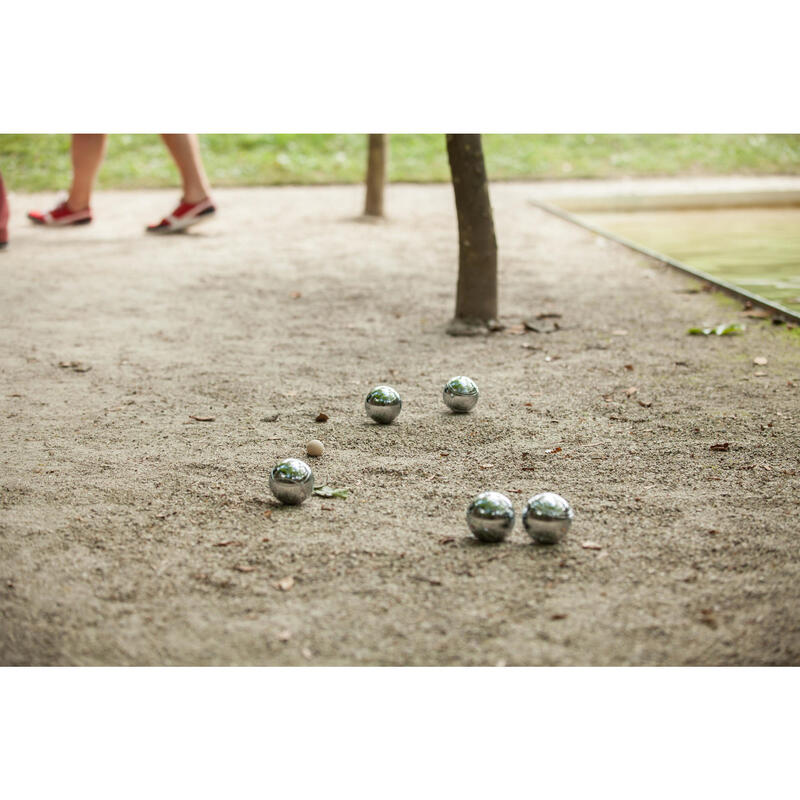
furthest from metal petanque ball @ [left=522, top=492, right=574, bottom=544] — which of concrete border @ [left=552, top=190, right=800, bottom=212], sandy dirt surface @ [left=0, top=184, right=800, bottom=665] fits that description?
concrete border @ [left=552, top=190, right=800, bottom=212]

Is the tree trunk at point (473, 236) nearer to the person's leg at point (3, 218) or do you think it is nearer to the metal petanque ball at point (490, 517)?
the metal petanque ball at point (490, 517)

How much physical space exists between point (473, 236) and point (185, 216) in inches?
188

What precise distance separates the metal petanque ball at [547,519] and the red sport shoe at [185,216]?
772 cm

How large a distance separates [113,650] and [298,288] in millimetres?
5490

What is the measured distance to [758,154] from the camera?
1709cm

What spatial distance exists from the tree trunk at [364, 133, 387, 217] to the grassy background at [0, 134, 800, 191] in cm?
397

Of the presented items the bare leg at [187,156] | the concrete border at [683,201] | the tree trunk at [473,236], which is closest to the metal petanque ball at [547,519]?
the tree trunk at [473,236]

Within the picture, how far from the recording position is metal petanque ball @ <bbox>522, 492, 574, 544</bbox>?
10.9 feet

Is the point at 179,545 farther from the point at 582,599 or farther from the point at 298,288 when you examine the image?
the point at 298,288

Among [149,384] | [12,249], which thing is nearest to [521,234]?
[12,249]

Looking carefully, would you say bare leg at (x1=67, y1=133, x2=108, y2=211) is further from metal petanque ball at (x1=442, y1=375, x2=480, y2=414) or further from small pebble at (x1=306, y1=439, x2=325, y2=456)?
small pebble at (x1=306, y1=439, x2=325, y2=456)

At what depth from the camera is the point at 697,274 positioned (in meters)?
8.10

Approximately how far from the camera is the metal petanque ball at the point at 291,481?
12.1ft

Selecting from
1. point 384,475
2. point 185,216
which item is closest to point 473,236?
point 384,475
